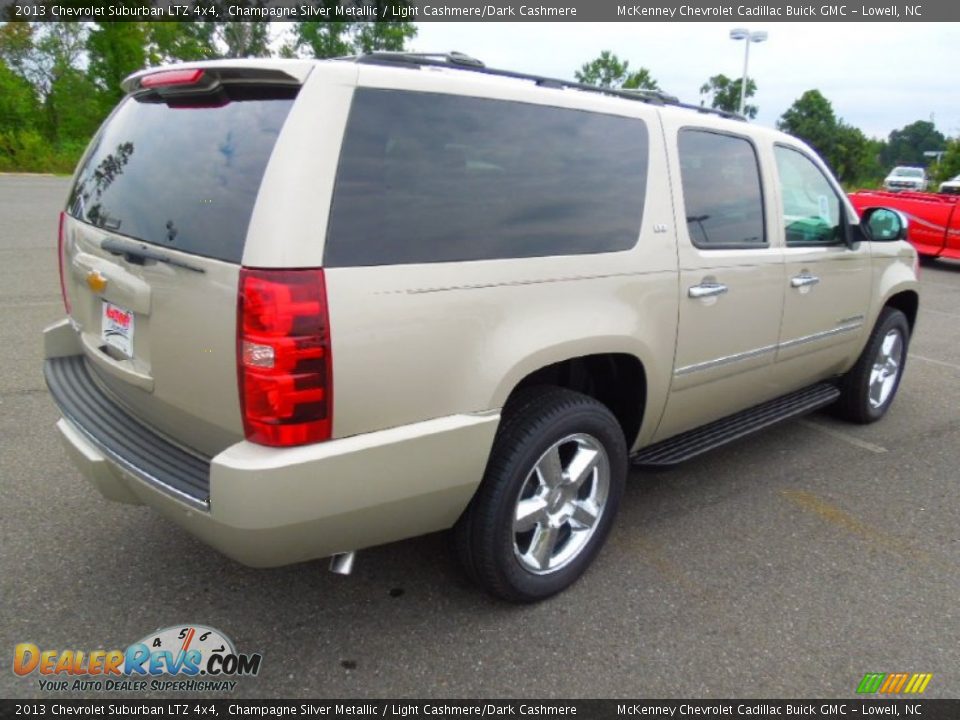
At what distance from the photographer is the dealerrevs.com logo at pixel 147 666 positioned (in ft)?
7.33

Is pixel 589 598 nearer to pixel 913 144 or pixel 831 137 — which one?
pixel 831 137

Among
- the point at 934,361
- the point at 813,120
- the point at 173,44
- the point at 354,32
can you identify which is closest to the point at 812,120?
the point at 813,120

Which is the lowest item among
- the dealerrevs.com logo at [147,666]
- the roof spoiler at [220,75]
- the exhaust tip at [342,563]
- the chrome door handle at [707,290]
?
the dealerrevs.com logo at [147,666]

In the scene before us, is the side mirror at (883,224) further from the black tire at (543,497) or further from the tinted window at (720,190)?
the black tire at (543,497)

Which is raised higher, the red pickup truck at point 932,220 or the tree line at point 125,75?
the tree line at point 125,75

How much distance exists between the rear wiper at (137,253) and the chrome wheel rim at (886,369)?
13.8 ft

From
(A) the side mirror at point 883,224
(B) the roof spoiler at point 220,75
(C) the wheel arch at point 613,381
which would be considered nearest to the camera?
(B) the roof spoiler at point 220,75

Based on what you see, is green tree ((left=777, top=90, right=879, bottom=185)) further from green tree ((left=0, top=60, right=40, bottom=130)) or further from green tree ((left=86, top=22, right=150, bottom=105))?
green tree ((left=0, top=60, right=40, bottom=130))

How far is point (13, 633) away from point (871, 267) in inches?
177

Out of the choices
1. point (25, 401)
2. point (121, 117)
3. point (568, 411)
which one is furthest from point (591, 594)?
point (25, 401)

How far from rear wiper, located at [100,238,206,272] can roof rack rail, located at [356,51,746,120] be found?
79 centimetres

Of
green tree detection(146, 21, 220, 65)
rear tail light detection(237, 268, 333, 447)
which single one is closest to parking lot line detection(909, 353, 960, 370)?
rear tail light detection(237, 268, 333, 447)

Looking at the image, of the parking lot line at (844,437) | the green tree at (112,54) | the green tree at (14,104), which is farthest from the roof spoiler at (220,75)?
the green tree at (112,54)

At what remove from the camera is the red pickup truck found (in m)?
11.7
